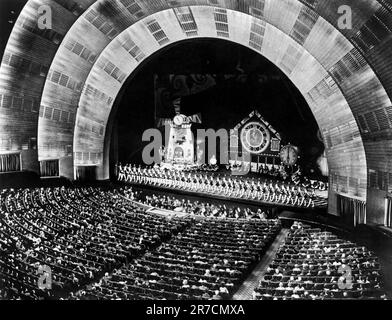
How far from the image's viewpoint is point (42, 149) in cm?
2642

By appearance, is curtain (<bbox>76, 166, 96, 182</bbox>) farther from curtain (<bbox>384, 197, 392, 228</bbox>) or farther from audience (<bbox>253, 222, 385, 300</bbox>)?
curtain (<bbox>384, 197, 392, 228</bbox>)

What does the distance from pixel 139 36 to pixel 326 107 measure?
12.3 metres

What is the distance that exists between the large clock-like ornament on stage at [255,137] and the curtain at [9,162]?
1388 centimetres

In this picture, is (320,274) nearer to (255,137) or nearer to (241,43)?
(255,137)

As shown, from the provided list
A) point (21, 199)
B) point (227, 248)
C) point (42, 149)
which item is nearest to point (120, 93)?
point (42, 149)

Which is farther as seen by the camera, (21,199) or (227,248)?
(21,199)

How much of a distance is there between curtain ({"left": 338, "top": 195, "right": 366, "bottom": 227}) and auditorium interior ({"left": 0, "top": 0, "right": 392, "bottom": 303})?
81 mm

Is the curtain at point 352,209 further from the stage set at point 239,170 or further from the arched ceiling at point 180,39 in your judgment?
the stage set at point 239,170

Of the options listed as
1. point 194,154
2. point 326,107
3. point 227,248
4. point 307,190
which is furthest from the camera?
point 194,154

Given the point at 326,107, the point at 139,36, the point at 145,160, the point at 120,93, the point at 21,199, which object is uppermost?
the point at 139,36

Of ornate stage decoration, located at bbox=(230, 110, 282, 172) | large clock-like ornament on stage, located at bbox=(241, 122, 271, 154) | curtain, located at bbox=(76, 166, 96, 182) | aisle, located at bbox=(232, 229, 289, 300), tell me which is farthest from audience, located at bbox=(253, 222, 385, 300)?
curtain, located at bbox=(76, 166, 96, 182)

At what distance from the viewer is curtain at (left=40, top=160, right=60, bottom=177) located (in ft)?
87.0

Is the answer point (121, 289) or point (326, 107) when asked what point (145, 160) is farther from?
point (121, 289)

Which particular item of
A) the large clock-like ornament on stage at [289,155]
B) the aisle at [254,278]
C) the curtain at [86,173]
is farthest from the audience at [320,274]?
the curtain at [86,173]
